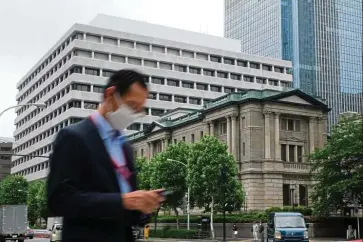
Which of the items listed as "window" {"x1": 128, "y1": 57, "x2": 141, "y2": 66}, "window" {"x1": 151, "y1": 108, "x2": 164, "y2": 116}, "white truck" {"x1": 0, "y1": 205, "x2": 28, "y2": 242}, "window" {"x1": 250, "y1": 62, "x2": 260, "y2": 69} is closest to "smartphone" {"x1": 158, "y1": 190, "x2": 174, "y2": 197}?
"white truck" {"x1": 0, "y1": 205, "x2": 28, "y2": 242}

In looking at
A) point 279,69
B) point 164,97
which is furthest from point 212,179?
point 279,69

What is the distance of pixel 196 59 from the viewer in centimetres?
11538

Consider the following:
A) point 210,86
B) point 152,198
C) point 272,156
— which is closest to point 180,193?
point 152,198

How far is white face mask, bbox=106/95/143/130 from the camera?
3.04m

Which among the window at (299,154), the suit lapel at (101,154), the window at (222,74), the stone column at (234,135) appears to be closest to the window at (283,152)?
the window at (299,154)

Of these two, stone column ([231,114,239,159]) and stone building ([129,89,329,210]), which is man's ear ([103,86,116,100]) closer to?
stone building ([129,89,329,210])

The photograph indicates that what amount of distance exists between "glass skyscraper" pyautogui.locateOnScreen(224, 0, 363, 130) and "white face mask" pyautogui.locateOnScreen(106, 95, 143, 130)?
156m

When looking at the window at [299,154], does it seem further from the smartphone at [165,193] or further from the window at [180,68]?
the smartphone at [165,193]

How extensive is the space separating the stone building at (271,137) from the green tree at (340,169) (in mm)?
13835

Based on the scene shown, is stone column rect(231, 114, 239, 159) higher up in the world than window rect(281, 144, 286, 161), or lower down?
higher up

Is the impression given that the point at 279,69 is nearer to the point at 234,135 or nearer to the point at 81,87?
the point at 81,87

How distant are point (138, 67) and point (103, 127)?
100613 millimetres

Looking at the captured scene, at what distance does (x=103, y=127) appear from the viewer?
300cm

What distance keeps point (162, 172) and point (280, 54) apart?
10535cm
